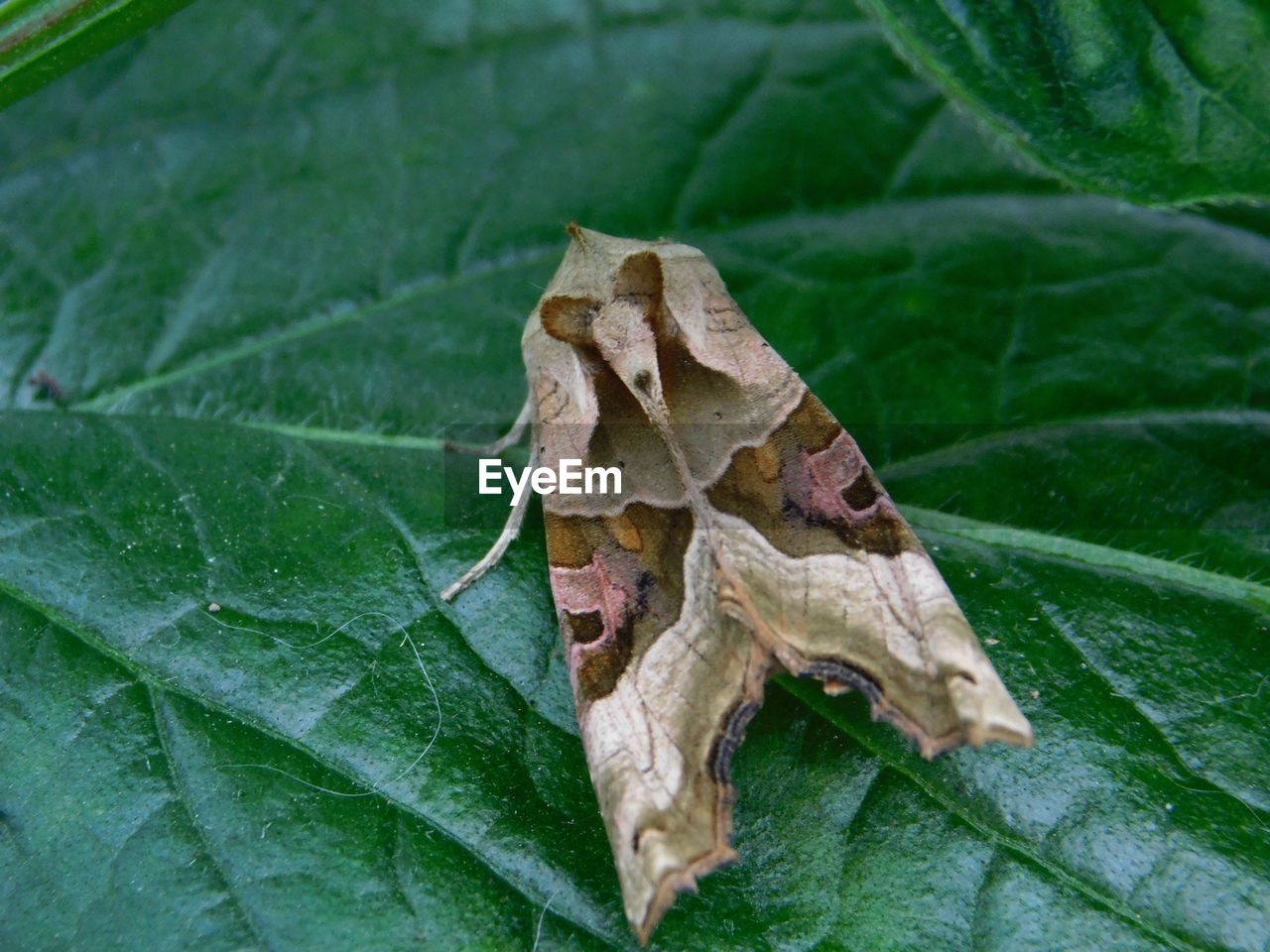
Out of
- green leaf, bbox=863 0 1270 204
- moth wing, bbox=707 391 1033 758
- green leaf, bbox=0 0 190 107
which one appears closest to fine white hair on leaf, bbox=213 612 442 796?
moth wing, bbox=707 391 1033 758

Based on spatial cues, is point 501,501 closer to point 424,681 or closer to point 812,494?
point 424,681

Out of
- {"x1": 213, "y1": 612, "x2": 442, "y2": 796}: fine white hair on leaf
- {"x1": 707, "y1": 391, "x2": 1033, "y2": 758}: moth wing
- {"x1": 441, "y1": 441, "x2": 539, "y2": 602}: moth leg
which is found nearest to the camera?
{"x1": 707, "y1": 391, "x2": 1033, "y2": 758}: moth wing

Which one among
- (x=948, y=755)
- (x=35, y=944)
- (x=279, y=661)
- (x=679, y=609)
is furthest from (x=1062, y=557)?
(x=35, y=944)

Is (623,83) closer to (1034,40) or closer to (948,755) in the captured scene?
(1034,40)

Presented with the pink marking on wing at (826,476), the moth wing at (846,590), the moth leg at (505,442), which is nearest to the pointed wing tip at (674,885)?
the moth wing at (846,590)

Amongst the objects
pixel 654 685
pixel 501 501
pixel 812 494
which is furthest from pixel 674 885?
pixel 501 501

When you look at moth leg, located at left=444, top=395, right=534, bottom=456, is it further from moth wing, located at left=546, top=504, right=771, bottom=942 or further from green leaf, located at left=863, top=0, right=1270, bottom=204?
green leaf, located at left=863, top=0, right=1270, bottom=204
